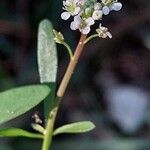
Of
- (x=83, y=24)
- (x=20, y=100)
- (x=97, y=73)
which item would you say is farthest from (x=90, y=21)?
(x=97, y=73)

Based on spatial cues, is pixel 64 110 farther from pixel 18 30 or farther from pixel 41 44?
pixel 41 44

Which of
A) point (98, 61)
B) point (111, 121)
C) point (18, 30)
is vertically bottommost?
point (111, 121)

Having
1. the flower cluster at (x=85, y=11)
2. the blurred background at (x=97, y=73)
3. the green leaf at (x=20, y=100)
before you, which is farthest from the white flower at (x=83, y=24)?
the blurred background at (x=97, y=73)

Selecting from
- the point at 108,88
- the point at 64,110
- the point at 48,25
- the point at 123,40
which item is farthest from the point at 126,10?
the point at 48,25

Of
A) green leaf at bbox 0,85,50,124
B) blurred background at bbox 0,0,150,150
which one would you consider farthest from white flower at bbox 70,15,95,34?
blurred background at bbox 0,0,150,150

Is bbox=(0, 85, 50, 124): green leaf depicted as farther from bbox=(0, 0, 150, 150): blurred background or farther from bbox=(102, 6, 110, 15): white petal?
bbox=(0, 0, 150, 150): blurred background

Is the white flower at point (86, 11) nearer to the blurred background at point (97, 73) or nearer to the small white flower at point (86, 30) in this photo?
the small white flower at point (86, 30)
